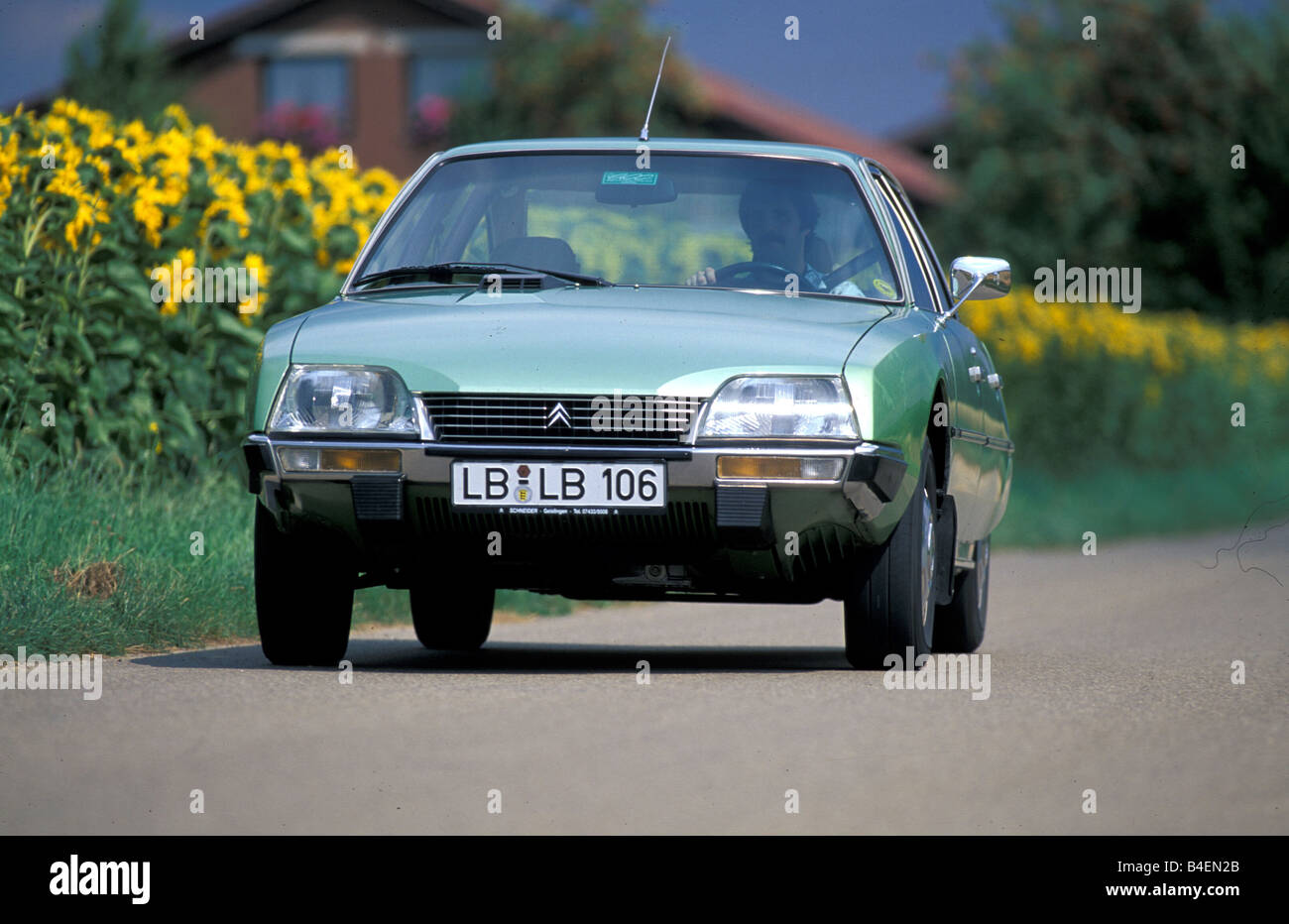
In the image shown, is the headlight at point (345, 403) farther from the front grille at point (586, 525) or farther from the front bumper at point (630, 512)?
the front grille at point (586, 525)

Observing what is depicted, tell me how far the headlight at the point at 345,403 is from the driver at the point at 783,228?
1.33 m

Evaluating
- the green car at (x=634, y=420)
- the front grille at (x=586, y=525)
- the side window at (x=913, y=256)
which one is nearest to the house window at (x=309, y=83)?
the side window at (x=913, y=256)

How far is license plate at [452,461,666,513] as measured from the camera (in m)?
7.04

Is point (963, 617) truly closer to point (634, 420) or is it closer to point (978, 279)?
point (978, 279)

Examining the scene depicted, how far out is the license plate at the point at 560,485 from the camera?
7035 millimetres

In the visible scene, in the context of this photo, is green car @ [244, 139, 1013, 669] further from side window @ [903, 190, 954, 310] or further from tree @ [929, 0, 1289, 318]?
tree @ [929, 0, 1289, 318]

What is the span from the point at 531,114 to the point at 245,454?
2947 cm

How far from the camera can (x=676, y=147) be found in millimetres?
8484

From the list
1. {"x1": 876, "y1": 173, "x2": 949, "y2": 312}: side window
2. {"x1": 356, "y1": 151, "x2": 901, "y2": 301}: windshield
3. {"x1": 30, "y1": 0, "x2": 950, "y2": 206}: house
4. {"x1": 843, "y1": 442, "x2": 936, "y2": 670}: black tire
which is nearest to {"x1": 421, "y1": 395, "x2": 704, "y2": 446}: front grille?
{"x1": 843, "y1": 442, "x2": 936, "y2": 670}: black tire

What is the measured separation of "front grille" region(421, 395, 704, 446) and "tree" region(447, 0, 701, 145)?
27905 mm

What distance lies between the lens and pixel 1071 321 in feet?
82.3

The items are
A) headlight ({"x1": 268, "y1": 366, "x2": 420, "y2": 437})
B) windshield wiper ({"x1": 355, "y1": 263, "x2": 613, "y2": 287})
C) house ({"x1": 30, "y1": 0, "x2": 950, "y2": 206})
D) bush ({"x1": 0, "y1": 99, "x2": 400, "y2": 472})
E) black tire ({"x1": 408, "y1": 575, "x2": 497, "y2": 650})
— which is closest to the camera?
headlight ({"x1": 268, "y1": 366, "x2": 420, "y2": 437})

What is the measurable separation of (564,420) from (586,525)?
320mm

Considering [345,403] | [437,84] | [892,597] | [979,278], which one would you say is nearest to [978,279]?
[979,278]
